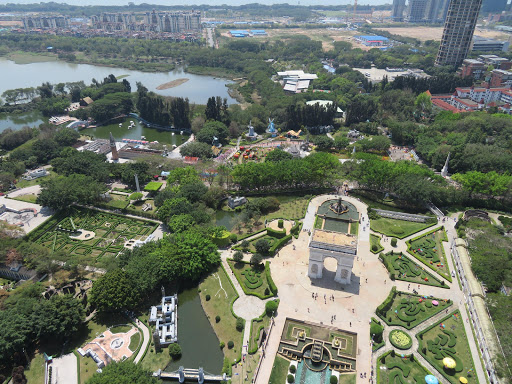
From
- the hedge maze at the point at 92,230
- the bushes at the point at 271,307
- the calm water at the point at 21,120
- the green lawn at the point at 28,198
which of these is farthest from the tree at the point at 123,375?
the calm water at the point at 21,120

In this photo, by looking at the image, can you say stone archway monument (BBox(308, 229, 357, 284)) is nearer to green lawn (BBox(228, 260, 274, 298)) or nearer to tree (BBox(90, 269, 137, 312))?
green lawn (BBox(228, 260, 274, 298))

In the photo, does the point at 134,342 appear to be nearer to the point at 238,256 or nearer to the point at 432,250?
the point at 238,256

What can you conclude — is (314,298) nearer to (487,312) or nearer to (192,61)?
(487,312)

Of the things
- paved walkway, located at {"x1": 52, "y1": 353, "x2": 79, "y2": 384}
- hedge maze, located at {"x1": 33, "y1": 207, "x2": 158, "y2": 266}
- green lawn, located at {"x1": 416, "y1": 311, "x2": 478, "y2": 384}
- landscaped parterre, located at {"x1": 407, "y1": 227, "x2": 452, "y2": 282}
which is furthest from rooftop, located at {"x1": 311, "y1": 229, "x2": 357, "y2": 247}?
paved walkway, located at {"x1": 52, "y1": 353, "x2": 79, "y2": 384}

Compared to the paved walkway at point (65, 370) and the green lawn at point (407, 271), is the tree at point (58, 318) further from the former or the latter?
the green lawn at point (407, 271)

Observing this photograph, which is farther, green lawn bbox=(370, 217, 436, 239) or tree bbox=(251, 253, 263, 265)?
green lawn bbox=(370, 217, 436, 239)

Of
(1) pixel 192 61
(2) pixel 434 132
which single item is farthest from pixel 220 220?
(1) pixel 192 61
